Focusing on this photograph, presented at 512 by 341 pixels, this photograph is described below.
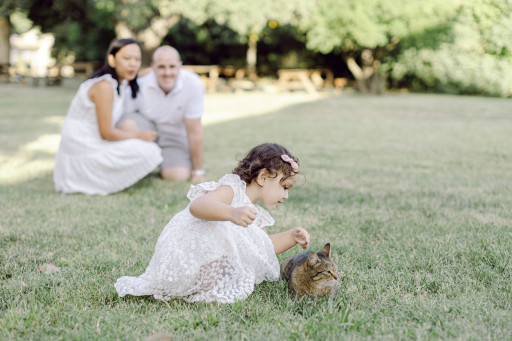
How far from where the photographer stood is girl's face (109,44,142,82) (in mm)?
4430

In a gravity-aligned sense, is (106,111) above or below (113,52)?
below

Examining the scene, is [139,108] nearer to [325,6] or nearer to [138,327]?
[138,327]

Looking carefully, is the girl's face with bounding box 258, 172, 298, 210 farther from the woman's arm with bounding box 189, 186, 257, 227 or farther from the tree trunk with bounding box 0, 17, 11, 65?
the tree trunk with bounding box 0, 17, 11, 65

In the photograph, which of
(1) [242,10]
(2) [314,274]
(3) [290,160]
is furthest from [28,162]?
(1) [242,10]

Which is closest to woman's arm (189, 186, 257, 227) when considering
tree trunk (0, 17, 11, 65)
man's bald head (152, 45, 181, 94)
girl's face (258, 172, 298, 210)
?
girl's face (258, 172, 298, 210)

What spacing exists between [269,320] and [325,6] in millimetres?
21445

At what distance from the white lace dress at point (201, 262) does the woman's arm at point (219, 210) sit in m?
0.12

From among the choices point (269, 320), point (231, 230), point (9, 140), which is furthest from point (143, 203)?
point (9, 140)

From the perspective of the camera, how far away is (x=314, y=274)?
7.30 feet

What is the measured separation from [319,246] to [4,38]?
28.2m

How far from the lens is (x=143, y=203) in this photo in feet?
13.8

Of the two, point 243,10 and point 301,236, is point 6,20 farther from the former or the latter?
point 301,236

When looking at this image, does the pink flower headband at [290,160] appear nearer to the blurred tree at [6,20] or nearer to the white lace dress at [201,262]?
the white lace dress at [201,262]

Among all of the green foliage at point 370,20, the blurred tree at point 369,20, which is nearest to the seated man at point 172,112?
the green foliage at point 370,20
